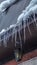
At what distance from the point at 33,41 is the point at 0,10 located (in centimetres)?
90

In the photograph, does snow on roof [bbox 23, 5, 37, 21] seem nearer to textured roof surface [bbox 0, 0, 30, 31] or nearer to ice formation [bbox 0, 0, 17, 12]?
textured roof surface [bbox 0, 0, 30, 31]

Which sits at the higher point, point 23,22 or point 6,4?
point 6,4

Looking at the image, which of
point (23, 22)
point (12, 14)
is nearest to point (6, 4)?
point (12, 14)

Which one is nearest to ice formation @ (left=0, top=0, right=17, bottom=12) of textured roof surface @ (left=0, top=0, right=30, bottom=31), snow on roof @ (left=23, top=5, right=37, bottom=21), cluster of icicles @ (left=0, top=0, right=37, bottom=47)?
textured roof surface @ (left=0, top=0, right=30, bottom=31)

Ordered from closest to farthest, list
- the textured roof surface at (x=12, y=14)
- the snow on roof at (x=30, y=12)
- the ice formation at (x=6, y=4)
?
the snow on roof at (x=30, y=12) < the textured roof surface at (x=12, y=14) < the ice formation at (x=6, y=4)

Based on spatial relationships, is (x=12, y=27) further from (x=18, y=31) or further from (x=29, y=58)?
(x=29, y=58)

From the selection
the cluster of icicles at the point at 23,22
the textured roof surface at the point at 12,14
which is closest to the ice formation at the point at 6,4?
the textured roof surface at the point at 12,14

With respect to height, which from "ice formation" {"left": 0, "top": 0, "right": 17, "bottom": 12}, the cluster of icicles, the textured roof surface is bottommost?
the cluster of icicles

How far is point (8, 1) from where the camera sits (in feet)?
10.7

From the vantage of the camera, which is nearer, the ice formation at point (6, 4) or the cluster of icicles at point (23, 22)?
the cluster of icicles at point (23, 22)

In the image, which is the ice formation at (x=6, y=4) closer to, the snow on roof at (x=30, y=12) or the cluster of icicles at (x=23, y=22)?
the cluster of icicles at (x=23, y=22)

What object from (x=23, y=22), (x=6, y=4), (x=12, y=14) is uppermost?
(x=6, y=4)

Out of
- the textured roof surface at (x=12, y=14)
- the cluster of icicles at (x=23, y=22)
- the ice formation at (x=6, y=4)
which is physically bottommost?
the cluster of icicles at (x=23, y=22)

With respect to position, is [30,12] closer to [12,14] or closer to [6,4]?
[12,14]
